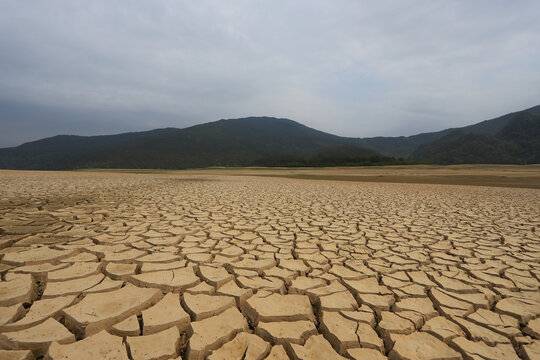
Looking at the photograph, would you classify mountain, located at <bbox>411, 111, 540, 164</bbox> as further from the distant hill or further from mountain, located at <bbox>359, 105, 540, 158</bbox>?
mountain, located at <bbox>359, 105, 540, 158</bbox>

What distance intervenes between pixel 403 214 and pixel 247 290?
3.87m

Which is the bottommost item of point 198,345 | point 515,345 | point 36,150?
point 515,345

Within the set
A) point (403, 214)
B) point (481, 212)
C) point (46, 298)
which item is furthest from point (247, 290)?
point (481, 212)

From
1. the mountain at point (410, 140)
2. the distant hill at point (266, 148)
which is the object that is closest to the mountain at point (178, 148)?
the distant hill at point (266, 148)

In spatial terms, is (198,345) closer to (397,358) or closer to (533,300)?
(397,358)

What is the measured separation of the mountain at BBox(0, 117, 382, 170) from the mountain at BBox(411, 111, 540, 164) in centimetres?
3362

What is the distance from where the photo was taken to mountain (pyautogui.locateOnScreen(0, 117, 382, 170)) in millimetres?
54053

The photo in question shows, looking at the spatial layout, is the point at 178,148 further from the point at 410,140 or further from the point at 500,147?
the point at 410,140

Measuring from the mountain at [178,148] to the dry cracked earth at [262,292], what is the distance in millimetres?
50418

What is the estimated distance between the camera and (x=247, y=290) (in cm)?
171

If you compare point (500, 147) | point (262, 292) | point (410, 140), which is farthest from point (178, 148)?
point (410, 140)

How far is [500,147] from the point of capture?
40.5m

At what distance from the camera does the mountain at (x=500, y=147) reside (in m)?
38.3

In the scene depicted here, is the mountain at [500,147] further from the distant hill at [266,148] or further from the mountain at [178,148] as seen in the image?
the mountain at [178,148]
